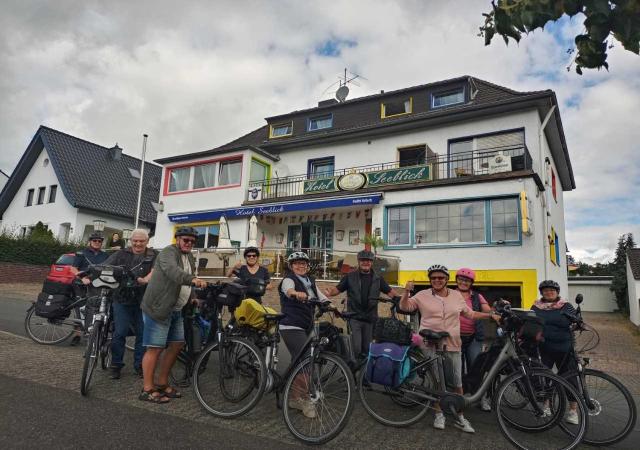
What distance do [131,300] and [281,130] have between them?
709 inches

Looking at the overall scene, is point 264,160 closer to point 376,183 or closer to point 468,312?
point 376,183

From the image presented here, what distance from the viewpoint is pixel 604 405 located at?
4.41 m

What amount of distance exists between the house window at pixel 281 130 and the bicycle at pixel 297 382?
18435 mm

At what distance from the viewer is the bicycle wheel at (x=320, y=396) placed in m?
3.71

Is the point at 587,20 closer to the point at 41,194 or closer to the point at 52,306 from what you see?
the point at 52,306

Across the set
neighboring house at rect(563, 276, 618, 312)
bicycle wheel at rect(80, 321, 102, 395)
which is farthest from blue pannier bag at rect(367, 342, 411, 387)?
neighboring house at rect(563, 276, 618, 312)

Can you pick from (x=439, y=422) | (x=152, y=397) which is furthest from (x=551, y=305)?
(x=152, y=397)

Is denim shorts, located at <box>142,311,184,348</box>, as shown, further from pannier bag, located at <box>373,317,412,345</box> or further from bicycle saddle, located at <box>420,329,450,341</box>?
bicycle saddle, located at <box>420,329,450,341</box>

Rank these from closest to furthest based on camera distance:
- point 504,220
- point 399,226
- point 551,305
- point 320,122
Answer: point 551,305 → point 504,220 → point 399,226 → point 320,122

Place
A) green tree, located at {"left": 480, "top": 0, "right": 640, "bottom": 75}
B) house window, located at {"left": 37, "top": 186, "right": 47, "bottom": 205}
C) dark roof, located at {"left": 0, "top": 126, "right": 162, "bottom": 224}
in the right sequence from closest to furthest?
green tree, located at {"left": 480, "top": 0, "right": 640, "bottom": 75} → dark roof, located at {"left": 0, "top": 126, "right": 162, "bottom": 224} → house window, located at {"left": 37, "top": 186, "right": 47, "bottom": 205}

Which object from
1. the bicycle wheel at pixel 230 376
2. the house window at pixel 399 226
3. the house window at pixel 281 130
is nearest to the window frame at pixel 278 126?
the house window at pixel 281 130

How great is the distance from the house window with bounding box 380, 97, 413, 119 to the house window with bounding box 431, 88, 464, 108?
3.28 ft

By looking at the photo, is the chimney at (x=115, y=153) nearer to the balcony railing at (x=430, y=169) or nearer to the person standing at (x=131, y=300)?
the balcony railing at (x=430, y=169)

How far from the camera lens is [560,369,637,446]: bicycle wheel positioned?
13.8ft
